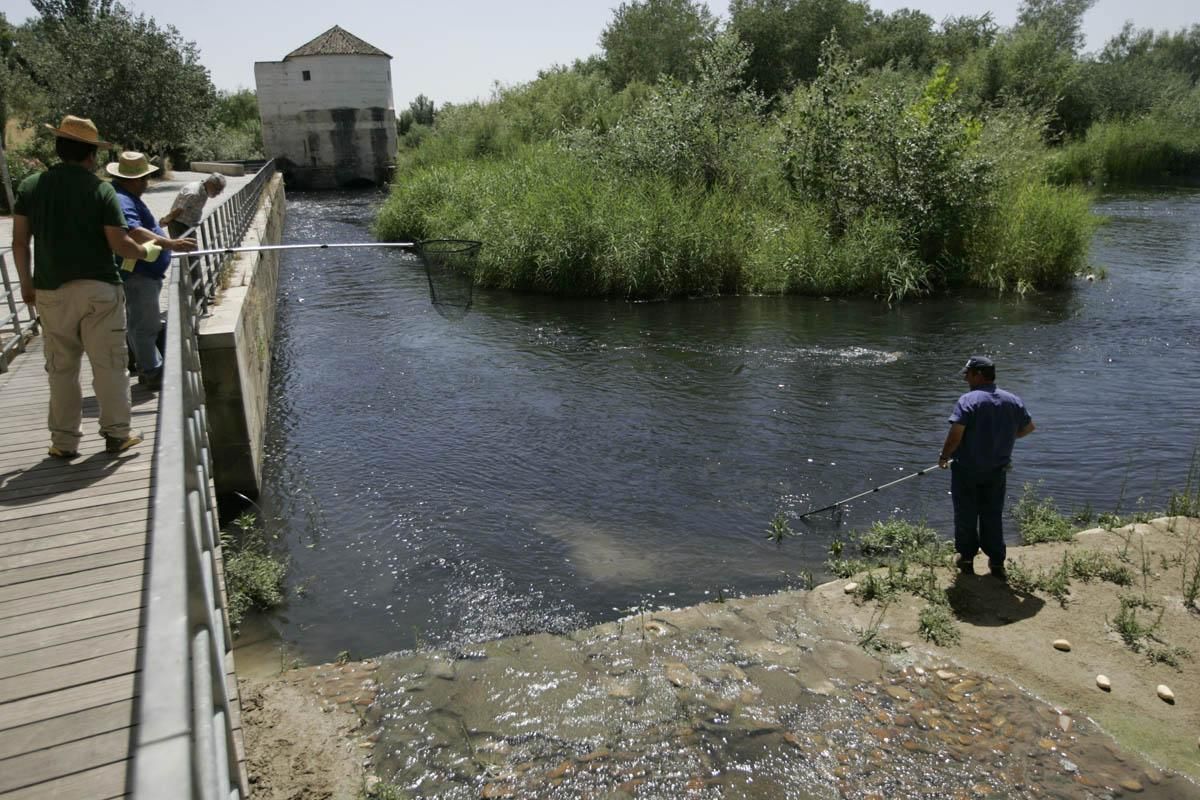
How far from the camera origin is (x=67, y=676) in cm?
365

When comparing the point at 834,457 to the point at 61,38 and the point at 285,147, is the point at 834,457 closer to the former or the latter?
the point at 61,38

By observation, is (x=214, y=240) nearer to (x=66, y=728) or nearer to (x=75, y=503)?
(x=75, y=503)

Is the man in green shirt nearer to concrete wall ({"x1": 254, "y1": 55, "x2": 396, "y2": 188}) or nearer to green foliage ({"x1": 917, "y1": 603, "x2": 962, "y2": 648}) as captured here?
green foliage ({"x1": 917, "y1": 603, "x2": 962, "y2": 648})

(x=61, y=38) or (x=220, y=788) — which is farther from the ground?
(x=61, y=38)

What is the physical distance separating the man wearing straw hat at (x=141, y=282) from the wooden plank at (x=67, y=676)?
388cm

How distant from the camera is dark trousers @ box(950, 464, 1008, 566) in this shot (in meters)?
6.95

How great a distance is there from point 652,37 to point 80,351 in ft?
192

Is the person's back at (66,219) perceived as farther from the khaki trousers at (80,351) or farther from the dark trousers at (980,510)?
the dark trousers at (980,510)

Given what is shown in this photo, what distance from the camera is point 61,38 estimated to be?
118 feet

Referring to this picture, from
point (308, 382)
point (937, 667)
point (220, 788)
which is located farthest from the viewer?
point (308, 382)

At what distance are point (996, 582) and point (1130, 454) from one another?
433 cm

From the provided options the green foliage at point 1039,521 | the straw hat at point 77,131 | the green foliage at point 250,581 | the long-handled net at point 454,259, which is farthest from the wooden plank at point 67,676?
the green foliage at point 1039,521

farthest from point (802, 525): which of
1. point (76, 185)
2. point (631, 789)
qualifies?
point (76, 185)

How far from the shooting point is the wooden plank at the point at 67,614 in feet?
13.1
